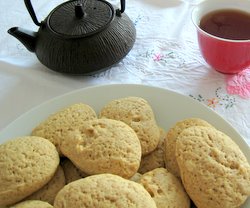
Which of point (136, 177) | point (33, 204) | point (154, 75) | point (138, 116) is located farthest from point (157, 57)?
point (33, 204)

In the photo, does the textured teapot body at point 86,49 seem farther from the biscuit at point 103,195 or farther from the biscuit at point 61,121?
the biscuit at point 103,195

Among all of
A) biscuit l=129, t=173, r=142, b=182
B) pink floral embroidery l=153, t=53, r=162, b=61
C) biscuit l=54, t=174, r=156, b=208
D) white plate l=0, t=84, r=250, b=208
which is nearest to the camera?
biscuit l=54, t=174, r=156, b=208

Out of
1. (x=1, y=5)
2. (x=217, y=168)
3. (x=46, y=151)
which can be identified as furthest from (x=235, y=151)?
(x=1, y=5)

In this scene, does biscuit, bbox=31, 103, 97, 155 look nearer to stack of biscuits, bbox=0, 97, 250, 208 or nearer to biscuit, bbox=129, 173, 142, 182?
stack of biscuits, bbox=0, 97, 250, 208

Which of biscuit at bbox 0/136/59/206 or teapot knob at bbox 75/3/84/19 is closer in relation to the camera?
biscuit at bbox 0/136/59/206

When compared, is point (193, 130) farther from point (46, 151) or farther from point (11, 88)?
point (11, 88)

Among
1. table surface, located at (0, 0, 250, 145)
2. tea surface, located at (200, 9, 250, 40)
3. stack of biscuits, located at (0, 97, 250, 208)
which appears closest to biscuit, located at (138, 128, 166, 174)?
stack of biscuits, located at (0, 97, 250, 208)
